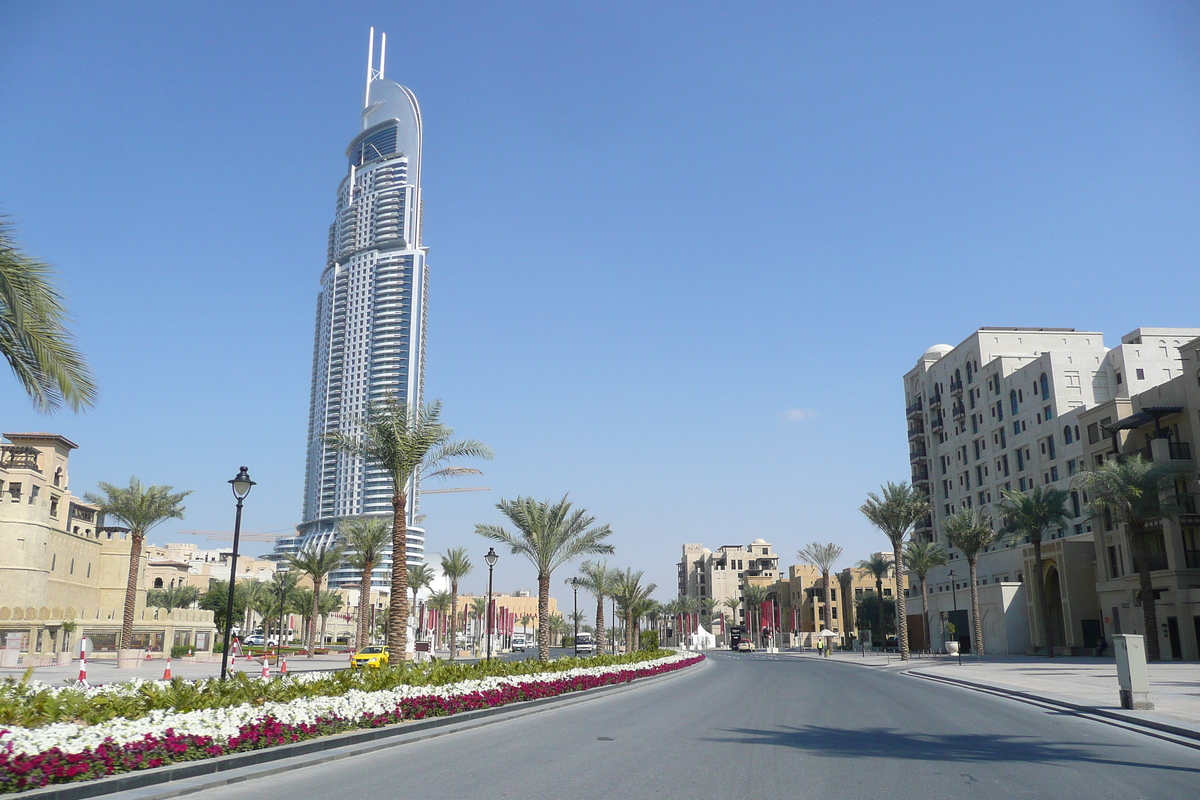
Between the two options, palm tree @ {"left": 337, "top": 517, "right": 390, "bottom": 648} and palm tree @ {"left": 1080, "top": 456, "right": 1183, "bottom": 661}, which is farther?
palm tree @ {"left": 337, "top": 517, "right": 390, "bottom": 648}

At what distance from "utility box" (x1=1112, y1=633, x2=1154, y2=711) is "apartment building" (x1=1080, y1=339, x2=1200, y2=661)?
105 feet

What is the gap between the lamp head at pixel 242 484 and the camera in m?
22.8

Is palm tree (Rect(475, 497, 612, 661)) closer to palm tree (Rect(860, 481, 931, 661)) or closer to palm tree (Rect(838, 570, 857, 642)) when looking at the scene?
palm tree (Rect(860, 481, 931, 661))

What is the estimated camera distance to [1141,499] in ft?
147

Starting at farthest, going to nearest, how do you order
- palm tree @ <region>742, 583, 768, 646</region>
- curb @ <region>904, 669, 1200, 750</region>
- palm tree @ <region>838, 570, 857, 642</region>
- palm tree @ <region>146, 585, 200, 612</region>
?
palm tree @ <region>742, 583, 768, 646</region>
palm tree @ <region>838, 570, 857, 642</region>
palm tree @ <region>146, 585, 200, 612</region>
curb @ <region>904, 669, 1200, 750</region>

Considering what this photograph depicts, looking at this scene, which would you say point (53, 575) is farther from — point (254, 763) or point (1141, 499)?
point (1141, 499)

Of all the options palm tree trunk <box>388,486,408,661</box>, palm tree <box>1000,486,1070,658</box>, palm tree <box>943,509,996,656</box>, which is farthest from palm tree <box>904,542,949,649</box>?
palm tree trunk <box>388,486,408,661</box>

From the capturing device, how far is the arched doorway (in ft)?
195

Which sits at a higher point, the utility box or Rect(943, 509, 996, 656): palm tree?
Rect(943, 509, 996, 656): palm tree

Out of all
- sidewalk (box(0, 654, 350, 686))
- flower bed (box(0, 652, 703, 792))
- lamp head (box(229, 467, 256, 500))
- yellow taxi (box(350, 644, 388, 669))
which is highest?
lamp head (box(229, 467, 256, 500))

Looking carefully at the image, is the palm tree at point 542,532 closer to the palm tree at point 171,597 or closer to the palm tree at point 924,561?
the palm tree at point 924,561

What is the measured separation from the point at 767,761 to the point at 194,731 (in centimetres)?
791

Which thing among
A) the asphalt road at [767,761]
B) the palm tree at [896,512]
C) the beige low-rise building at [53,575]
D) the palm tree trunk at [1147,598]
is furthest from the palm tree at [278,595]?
the asphalt road at [767,761]

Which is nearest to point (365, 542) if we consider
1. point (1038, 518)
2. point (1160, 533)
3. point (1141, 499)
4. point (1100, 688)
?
point (1038, 518)
